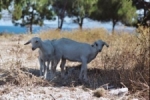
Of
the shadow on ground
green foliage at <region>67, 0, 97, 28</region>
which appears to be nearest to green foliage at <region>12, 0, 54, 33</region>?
green foliage at <region>67, 0, 97, 28</region>

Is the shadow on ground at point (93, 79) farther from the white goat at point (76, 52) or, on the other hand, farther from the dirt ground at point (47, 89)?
the white goat at point (76, 52)

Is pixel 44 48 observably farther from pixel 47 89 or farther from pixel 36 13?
pixel 36 13

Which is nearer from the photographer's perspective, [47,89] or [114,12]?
[47,89]

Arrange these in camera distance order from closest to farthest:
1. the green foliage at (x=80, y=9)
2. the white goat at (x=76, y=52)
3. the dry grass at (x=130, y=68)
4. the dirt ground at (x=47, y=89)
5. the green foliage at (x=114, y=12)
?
1. the dirt ground at (x=47, y=89)
2. the dry grass at (x=130, y=68)
3. the white goat at (x=76, y=52)
4. the green foliage at (x=114, y=12)
5. the green foliage at (x=80, y=9)

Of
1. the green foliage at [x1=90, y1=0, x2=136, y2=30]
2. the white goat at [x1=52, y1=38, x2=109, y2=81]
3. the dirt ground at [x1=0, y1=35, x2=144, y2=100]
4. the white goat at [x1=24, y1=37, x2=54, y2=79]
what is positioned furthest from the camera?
the green foliage at [x1=90, y1=0, x2=136, y2=30]

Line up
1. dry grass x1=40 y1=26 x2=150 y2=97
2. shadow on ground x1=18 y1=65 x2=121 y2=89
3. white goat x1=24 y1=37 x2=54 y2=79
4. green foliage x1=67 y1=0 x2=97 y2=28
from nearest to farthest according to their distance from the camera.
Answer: dry grass x1=40 y1=26 x2=150 y2=97 < shadow on ground x1=18 y1=65 x2=121 y2=89 < white goat x1=24 y1=37 x2=54 y2=79 < green foliage x1=67 y1=0 x2=97 y2=28

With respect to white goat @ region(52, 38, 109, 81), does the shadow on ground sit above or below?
below

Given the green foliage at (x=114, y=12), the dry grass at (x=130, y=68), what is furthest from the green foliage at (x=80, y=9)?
the dry grass at (x=130, y=68)

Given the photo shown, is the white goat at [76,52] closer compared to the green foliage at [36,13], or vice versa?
the white goat at [76,52]

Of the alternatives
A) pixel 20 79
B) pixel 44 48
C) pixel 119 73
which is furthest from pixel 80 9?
pixel 20 79

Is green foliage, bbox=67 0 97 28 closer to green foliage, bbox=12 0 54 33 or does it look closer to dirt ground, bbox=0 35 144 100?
green foliage, bbox=12 0 54 33

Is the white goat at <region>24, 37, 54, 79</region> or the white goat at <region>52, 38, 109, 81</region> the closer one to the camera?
the white goat at <region>24, 37, 54, 79</region>

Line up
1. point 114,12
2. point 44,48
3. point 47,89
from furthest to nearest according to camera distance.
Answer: point 114,12 → point 44,48 → point 47,89

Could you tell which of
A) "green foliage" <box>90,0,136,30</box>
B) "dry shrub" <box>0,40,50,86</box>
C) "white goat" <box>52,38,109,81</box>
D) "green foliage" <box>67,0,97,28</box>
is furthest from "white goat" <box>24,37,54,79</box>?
"green foliage" <box>67,0,97,28</box>
